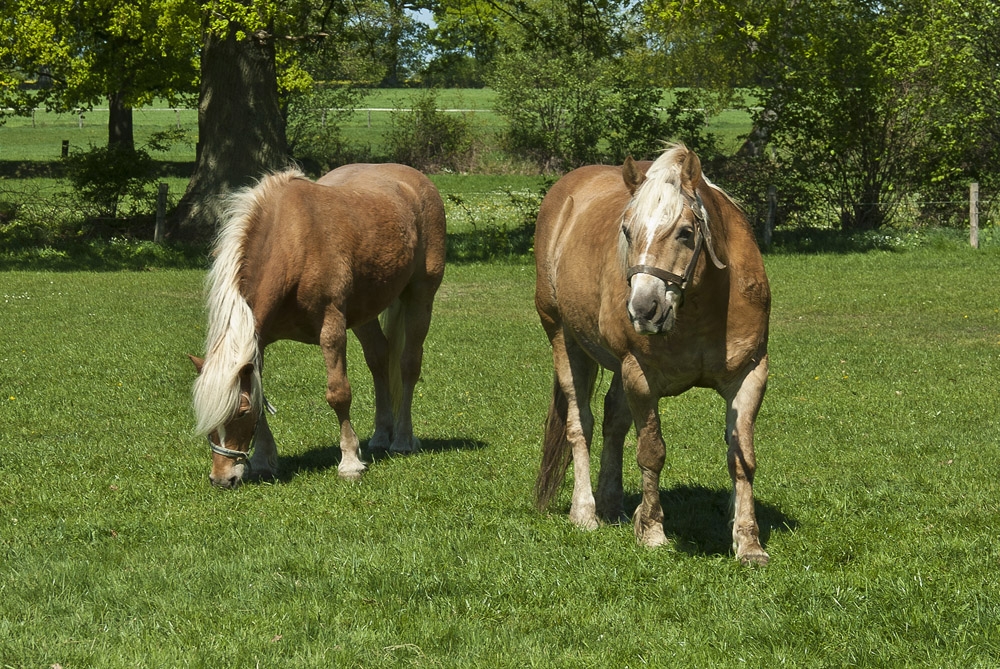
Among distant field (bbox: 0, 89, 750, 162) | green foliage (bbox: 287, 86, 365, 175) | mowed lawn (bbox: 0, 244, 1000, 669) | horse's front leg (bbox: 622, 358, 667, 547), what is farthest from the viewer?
distant field (bbox: 0, 89, 750, 162)

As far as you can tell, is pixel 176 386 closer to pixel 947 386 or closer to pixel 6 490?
pixel 6 490

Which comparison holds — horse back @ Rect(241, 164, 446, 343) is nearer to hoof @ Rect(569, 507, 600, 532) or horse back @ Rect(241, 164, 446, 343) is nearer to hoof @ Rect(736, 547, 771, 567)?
hoof @ Rect(569, 507, 600, 532)

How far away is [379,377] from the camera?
10039 millimetres

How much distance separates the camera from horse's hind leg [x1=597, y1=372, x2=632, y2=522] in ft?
23.9

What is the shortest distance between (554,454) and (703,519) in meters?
0.98

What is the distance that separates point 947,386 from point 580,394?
5.73m

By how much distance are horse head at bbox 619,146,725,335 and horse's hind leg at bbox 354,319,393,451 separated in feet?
14.5

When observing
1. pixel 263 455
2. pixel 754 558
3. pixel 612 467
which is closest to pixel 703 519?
pixel 612 467

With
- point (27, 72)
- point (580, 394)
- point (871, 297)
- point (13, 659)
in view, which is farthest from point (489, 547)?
point (27, 72)

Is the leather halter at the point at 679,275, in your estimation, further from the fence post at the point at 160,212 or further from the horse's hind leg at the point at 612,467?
the fence post at the point at 160,212

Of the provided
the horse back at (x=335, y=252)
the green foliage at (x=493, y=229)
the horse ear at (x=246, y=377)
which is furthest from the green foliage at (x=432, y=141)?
the horse ear at (x=246, y=377)

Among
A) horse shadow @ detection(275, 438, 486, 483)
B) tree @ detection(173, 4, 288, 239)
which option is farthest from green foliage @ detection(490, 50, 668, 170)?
horse shadow @ detection(275, 438, 486, 483)

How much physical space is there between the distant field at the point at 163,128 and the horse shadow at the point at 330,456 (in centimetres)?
3591

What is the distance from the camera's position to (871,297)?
18.8 meters
